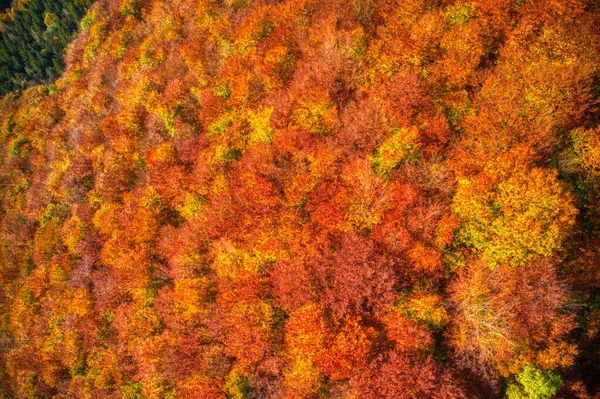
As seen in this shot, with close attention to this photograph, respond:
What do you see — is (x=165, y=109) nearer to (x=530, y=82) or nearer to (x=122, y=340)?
(x=122, y=340)

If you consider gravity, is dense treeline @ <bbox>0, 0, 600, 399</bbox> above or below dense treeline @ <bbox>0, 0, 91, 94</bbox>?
below

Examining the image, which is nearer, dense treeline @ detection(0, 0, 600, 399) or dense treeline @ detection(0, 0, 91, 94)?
dense treeline @ detection(0, 0, 600, 399)

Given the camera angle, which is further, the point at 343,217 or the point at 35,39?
Answer: the point at 35,39

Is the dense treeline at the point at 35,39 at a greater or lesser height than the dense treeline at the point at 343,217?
greater

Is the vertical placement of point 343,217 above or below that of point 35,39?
below

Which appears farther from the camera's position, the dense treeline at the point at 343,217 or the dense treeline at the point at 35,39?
the dense treeline at the point at 35,39
